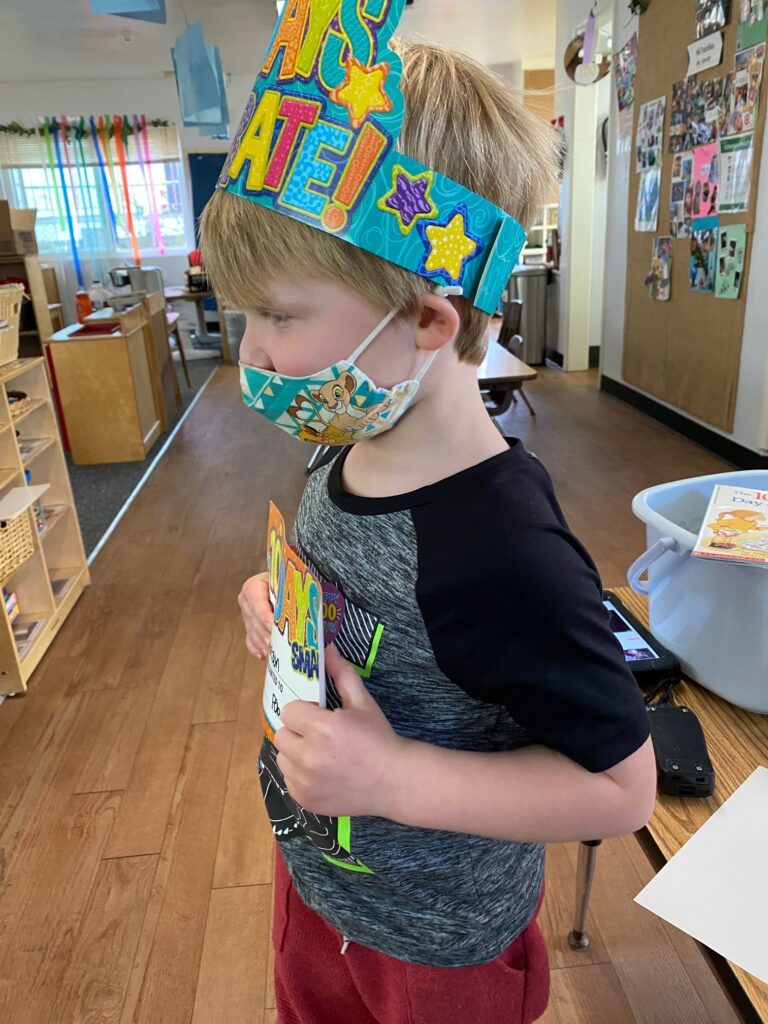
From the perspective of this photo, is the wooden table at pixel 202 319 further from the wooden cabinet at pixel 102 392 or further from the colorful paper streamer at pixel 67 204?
the wooden cabinet at pixel 102 392

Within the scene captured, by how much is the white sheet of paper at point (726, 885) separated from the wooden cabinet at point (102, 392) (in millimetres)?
4189

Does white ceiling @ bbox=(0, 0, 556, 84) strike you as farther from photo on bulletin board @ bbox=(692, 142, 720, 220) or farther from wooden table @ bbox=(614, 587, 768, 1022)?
wooden table @ bbox=(614, 587, 768, 1022)

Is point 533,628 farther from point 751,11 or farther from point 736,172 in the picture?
point 751,11

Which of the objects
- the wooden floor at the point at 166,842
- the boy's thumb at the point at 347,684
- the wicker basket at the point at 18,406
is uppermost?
the boy's thumb at the point at 347,684

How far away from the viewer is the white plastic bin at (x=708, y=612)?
2.80ft

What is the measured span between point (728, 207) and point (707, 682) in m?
3.44

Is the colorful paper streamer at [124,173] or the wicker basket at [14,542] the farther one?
the colorful paper streamer at [124,173]

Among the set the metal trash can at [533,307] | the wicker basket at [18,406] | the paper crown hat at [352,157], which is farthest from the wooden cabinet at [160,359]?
the paper crown hat at [352,157]

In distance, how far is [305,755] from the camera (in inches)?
20.8

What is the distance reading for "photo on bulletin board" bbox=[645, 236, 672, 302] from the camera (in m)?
4.33

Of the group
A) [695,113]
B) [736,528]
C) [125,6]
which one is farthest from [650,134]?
[736,528]

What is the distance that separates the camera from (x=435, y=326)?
57cm

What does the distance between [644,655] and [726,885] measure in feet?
1.08

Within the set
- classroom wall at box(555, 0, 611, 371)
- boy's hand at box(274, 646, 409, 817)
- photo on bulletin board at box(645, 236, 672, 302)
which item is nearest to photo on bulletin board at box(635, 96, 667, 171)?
photo on bulletin board at box(645, 236, 672, 302)
